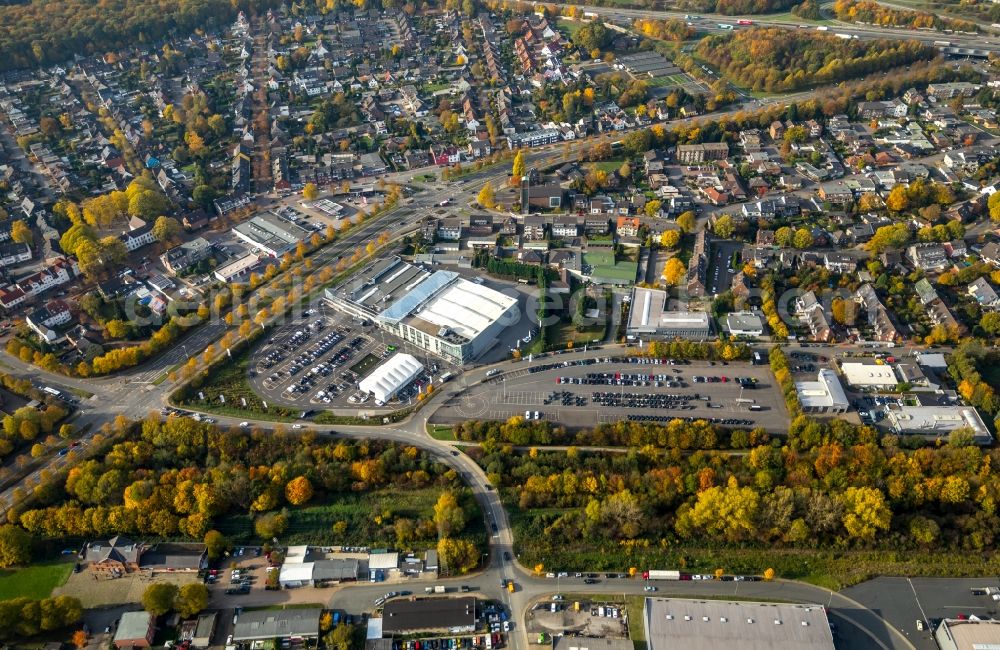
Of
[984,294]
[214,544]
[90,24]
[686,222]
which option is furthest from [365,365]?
[90,24]

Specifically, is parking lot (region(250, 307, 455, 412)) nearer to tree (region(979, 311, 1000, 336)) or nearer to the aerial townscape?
the aerial townscape

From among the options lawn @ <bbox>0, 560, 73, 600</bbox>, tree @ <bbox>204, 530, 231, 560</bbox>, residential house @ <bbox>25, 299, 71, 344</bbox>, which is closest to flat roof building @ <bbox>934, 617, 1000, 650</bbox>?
tree @ <bbox>204, 530, 231, 560</bbox>

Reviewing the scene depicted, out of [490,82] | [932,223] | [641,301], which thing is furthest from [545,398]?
[490,82]

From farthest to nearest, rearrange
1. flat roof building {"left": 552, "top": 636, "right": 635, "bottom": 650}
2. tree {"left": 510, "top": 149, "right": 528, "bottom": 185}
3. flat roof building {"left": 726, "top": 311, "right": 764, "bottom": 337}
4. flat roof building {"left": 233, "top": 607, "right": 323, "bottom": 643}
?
1. tree {"left": 510, "top": 149, "right": 528, "bottom": 185}
2. flat roof building {"left": 726, "top": 311, "right": 764, "bottom": 337}
3. flat roof building {"left": 233, "top": 607, "right": 323, "bottom": 643}
4. flat roof building {"left": 552, "top": 636, "right": 635, "bottom": 650}

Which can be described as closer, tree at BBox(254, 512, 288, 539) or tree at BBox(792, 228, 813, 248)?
tree at BBox(254, 512, 288, 539)

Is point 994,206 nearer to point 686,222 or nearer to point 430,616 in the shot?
point 686,222

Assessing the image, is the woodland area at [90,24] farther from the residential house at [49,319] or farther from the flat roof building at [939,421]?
the flat roof building at [939,421]
